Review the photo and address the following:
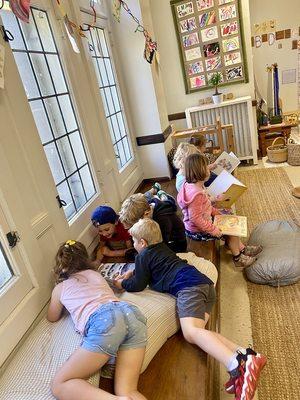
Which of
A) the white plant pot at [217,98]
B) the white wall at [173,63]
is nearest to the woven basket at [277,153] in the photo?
the white wall at [173,63]

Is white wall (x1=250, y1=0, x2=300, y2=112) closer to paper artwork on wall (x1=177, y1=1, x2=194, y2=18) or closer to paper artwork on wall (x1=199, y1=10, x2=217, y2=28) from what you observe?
paper artwork on wall (x1=199, y1=10, x2=217, y2=28)

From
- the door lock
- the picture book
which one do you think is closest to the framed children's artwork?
the picture book

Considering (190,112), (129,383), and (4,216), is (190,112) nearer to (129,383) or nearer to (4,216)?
(4,216)

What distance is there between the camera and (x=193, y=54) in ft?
13.1

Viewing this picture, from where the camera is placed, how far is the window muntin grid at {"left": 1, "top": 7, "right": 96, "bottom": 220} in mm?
1711

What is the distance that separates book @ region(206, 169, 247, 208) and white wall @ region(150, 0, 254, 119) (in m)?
2.09

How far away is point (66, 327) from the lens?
1.45m

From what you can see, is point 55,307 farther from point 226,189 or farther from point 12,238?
point 226,189

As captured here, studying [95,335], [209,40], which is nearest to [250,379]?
[95,335]

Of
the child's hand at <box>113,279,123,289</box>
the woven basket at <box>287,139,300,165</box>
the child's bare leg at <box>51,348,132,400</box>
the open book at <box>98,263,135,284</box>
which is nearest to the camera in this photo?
the child's bare leg at <box>51,348,132,400</box>

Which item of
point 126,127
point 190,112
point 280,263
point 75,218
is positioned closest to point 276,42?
point 190,112

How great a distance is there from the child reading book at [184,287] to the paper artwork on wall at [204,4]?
330 cm

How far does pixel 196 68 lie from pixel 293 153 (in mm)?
1618

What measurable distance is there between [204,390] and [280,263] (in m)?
1.09
